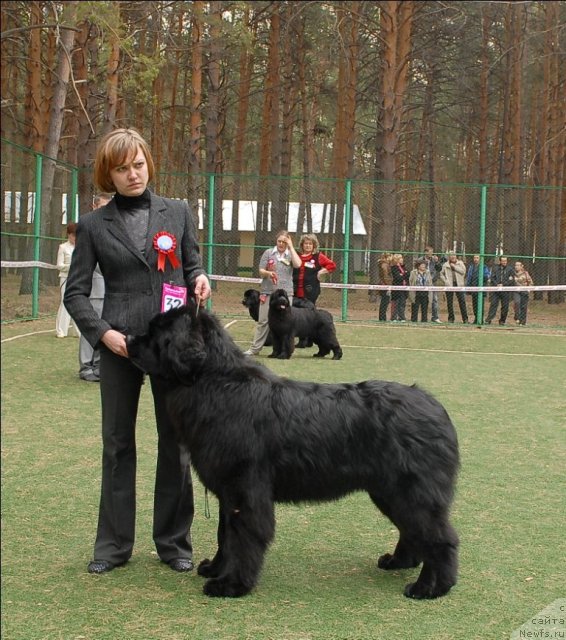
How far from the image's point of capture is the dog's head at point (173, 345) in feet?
11.5

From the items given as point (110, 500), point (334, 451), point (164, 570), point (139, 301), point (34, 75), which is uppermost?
point (34, 75)

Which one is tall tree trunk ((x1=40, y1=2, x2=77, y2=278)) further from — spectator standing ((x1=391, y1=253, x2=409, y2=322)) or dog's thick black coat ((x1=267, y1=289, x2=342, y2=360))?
spectator standing ((x1=391, y1=253, x2=409, y2=322))

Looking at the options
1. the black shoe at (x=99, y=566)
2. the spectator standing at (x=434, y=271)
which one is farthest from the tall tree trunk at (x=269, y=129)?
the black shoe at (x=99, y=566)

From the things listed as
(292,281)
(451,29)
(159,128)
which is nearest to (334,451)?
(292,281)

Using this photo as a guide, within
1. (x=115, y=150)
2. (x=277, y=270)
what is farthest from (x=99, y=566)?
(x=277, y=270)

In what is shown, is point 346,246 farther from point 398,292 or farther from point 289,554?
point 289,554

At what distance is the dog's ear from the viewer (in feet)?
11.5

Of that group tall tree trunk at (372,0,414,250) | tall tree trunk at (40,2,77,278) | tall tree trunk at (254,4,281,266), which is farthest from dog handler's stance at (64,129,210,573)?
tall tree trunk at (254,4,281,266)

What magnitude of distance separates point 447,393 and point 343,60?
2157 centimetres

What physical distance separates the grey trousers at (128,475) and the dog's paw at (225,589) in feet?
1.34

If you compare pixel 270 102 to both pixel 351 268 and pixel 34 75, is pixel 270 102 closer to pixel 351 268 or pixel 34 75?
pixel 34 75

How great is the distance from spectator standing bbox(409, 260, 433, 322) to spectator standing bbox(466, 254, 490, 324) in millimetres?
1023

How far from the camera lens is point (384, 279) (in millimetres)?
19656

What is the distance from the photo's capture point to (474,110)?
3466 cm
